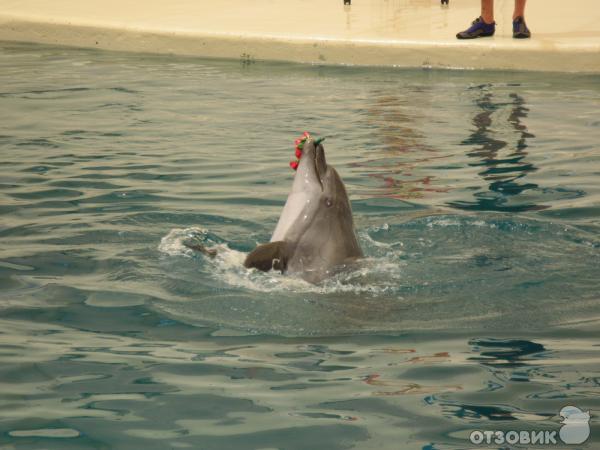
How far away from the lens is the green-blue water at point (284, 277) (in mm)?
3598

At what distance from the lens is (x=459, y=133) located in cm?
891

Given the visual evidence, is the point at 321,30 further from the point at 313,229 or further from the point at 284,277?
the point at 284,277

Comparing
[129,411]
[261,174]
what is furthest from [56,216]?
[129,411]

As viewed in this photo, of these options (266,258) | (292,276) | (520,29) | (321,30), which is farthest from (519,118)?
(266,258)

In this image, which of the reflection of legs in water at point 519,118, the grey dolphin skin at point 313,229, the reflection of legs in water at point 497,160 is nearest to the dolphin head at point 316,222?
the grey dolphin skin at point 313,229

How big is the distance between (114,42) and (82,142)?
4918mm

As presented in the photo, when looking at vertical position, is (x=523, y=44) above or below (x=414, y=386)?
above

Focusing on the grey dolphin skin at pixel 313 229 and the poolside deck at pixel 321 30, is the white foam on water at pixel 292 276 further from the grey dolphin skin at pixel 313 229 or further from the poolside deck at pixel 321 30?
the poolside deck at pixel 321 30

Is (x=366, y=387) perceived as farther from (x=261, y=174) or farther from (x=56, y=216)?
(x=261, y=174)

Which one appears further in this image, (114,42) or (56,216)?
(114,42)

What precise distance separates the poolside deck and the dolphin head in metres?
6.82

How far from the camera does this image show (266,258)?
4926 millimetres

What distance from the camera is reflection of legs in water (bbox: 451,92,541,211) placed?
6.88 metres

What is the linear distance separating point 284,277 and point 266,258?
5.8 inches
